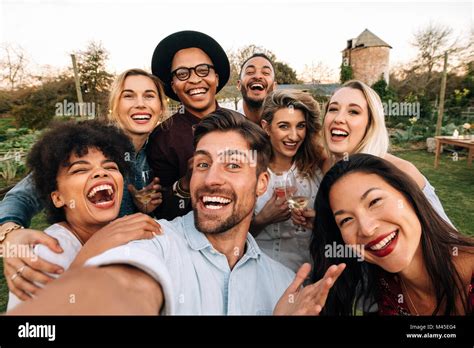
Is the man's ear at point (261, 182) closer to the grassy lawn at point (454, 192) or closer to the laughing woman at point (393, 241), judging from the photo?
the laughing woman at point (393, 241)

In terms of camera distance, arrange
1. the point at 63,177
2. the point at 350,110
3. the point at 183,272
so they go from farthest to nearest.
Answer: the point at 350,110, the point at 63,177, the point at 183,272

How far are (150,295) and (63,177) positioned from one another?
970 mm

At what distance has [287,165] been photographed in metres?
2.48

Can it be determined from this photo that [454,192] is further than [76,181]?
Yes

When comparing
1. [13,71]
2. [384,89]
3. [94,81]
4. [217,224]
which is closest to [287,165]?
[217,224]

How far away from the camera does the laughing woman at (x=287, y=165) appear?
2.17 metres

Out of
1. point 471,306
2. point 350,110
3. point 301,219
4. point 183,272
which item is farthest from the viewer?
point 350,110

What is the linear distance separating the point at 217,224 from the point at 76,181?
2.76 ft

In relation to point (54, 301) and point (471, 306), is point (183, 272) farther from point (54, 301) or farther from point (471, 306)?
point (471, 306)

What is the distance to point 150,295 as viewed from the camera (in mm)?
1131

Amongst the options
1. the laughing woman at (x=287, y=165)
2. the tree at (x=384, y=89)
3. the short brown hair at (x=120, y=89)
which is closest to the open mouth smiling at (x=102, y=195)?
the short brown hair at (x=120, y=89)

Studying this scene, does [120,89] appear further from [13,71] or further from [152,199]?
[13,71]

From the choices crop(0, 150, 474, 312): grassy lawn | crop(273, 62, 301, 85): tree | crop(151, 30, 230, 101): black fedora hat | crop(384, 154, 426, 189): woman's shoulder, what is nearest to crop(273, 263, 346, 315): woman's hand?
crop(384, 154, 426, 189): woman's shoulder

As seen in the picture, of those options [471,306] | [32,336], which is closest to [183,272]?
[32,336]
